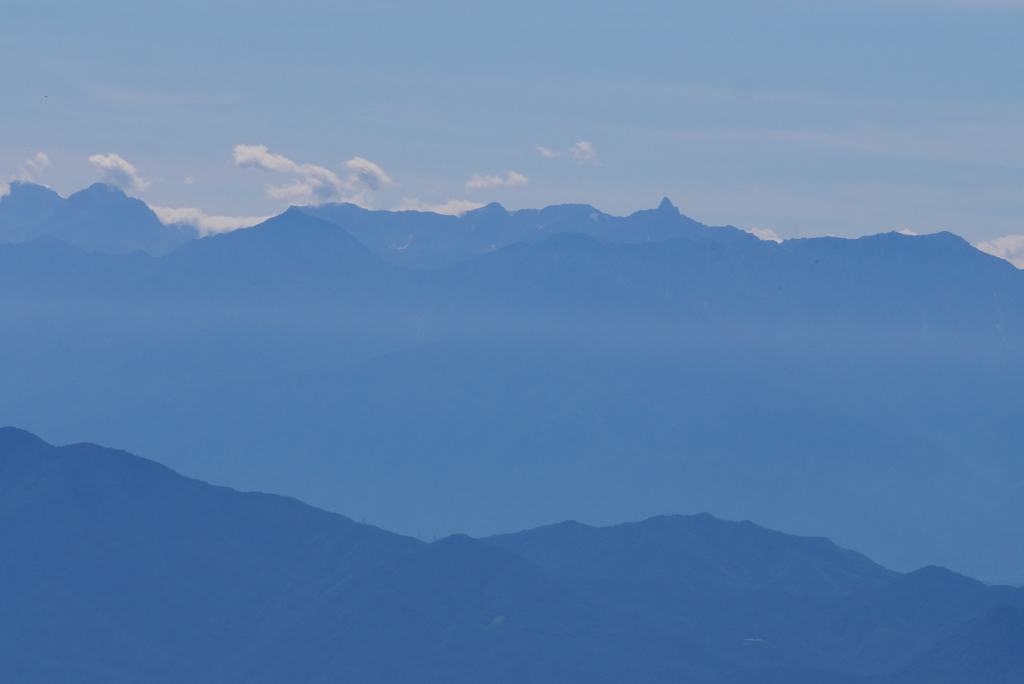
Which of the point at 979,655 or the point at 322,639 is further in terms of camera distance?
the point at 322,639

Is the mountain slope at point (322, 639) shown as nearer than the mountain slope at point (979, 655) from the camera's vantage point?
No

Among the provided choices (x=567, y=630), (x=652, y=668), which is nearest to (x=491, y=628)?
(x=567, y=630)

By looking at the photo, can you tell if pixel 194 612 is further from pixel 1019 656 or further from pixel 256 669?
pixel 1019 656

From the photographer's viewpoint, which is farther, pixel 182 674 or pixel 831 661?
pixel 831 661

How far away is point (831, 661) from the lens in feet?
650

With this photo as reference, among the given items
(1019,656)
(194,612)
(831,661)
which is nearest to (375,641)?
(194,612)

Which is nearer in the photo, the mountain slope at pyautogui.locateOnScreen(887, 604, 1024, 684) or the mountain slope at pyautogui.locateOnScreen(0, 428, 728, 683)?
the mountain slope at pyautogui.locateOnScreen(887, 604, 1024, 684)

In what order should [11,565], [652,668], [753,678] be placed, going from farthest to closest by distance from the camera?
[11,565]
[652,668]
[753,678]

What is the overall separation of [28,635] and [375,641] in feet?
134

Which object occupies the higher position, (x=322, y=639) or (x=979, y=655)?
(x=979, y=655)

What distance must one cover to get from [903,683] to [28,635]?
331ft

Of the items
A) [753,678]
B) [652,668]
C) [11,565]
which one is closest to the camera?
[753,678]

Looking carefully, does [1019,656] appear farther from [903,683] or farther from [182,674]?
[182,674]

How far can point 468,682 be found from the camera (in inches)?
7003
